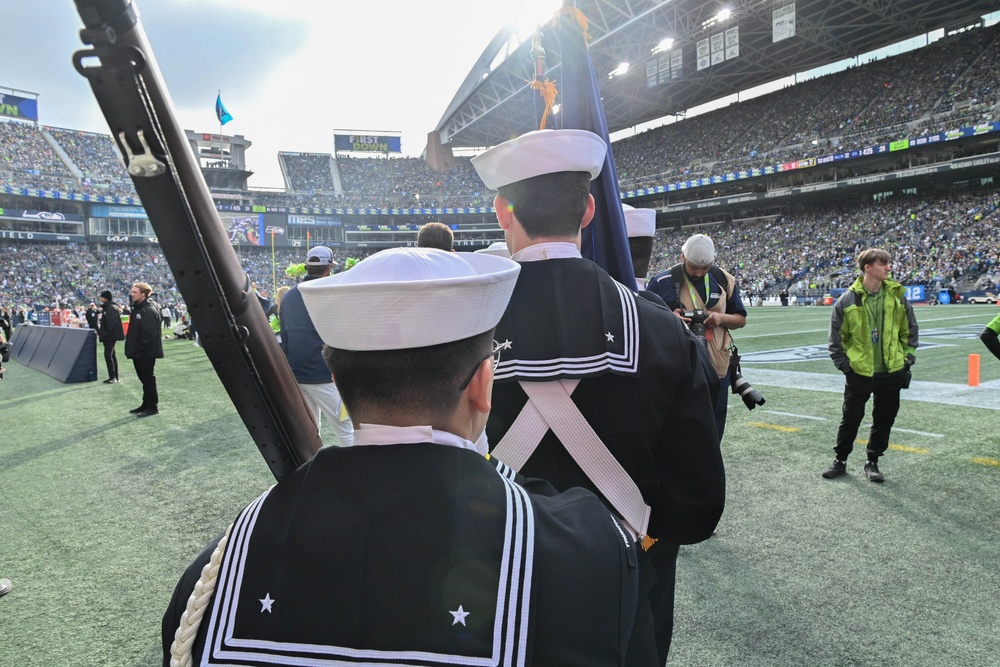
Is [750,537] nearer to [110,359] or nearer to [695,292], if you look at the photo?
[695,292]

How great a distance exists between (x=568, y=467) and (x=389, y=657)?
34.0 inches

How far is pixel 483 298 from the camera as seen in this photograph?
1009 mm

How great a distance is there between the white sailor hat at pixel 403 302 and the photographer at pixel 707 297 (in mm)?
3274

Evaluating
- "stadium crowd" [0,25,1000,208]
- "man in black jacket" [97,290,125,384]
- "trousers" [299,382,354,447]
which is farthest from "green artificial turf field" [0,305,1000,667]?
"stadium crowd" [0,25,1000,208]

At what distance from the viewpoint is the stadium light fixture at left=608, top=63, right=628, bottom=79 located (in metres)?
40.1

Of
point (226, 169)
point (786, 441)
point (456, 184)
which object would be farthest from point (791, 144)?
point (226, 169)

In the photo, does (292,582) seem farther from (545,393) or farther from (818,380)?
(818,380)

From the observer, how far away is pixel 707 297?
4.23 meters

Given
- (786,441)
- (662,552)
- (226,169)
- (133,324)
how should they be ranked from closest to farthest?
1. (662,552)
2. (786,441)
3. (133,324)
4. (226,169)

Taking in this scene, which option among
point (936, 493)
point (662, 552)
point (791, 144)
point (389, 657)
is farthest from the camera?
point (791, 144)

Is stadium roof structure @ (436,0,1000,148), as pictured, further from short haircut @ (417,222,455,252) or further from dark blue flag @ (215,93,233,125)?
short haircut @ (417,222,455,252)

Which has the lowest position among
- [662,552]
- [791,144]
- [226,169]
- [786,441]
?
[786,441]

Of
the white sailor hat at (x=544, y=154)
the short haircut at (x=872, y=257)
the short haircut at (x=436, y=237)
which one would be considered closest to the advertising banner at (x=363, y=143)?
the short haircut at (x=436, y=237)

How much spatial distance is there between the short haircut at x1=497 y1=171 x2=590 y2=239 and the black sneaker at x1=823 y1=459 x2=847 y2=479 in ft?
13.9
